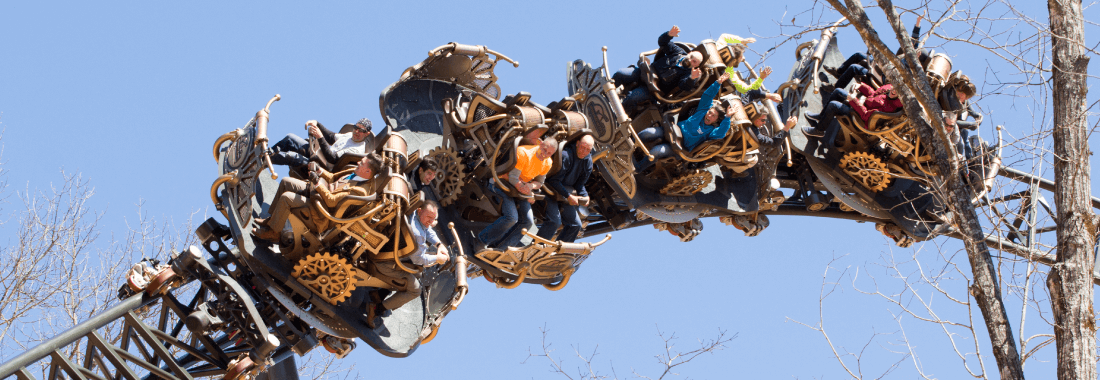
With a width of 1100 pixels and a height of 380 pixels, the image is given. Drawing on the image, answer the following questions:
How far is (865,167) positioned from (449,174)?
6135 millimetres

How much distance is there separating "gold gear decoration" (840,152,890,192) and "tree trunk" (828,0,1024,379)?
708cm

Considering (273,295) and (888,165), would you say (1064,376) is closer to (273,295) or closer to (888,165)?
(273,295)

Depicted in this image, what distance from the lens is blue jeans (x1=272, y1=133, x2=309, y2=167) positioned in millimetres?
12242

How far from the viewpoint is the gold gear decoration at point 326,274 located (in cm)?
1170

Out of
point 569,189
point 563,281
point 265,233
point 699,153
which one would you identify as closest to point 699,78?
point 699,153

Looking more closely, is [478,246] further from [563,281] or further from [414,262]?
[414,262]

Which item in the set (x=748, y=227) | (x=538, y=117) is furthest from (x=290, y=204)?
(x=748, y=227)

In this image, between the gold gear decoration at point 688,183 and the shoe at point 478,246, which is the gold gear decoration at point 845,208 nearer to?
the gold gear decoration at point 688,183

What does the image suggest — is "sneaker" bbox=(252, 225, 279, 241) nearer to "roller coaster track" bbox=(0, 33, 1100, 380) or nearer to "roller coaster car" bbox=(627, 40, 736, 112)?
"roller coaster track" bbox=(0, 33, 1100, 380)

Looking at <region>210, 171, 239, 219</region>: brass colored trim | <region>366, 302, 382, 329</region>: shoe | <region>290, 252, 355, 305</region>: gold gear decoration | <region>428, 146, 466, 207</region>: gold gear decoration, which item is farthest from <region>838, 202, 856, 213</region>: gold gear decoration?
<region>210, 171, 239, 219</region>: brass colored trim

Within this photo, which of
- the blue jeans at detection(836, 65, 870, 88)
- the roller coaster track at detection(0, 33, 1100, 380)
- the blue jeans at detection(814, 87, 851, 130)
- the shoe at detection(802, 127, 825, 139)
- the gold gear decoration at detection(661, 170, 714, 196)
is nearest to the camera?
the roller coaster track at detection(0, 33, 1100, 380)

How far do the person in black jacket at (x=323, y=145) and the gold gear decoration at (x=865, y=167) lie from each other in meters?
6.86

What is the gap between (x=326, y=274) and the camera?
1176cm

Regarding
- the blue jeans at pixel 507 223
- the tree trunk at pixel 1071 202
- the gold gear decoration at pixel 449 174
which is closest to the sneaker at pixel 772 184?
the blue jeans at pixel 507 223
